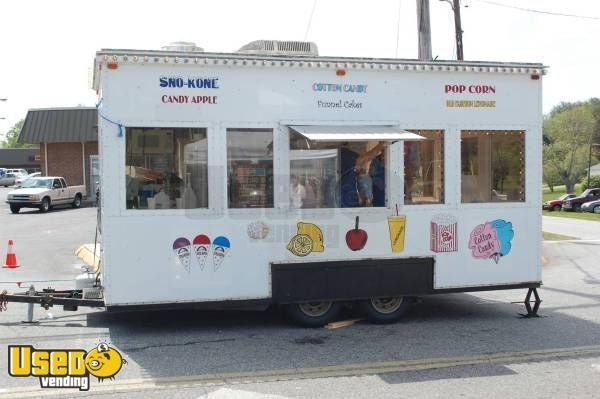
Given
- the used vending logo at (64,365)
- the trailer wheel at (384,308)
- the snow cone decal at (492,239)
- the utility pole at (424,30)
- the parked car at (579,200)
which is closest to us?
the used vending logo at (64,365)

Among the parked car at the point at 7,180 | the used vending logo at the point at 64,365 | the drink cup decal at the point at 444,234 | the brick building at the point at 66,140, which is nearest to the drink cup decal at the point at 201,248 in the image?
the used vending logo at the point at 64,365

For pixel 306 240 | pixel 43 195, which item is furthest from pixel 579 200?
pixel 306 240

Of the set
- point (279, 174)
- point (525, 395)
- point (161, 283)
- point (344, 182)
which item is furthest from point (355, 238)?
point (525, 395)

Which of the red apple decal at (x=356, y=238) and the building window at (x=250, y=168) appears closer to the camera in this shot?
the building window at (x=250, y=168)

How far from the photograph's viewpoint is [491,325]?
8094mm

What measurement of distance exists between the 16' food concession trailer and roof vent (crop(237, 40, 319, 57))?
2 centimetres

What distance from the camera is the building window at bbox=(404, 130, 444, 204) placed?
8031mm

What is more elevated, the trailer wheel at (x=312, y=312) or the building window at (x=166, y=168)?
the building window at (x=166, y=168)

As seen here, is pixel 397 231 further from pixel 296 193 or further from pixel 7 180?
pixel 7 180

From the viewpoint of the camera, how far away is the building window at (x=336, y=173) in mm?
7676

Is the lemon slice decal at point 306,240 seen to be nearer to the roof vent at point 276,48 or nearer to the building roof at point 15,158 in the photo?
the roof vent at point 276,48

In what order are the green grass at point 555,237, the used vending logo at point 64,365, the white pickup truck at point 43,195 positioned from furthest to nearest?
the white pickup truck at point 43,195
the green grass at point 555,237
the used vending logo at point 64,365

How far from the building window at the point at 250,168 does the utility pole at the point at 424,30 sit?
7.37 meters

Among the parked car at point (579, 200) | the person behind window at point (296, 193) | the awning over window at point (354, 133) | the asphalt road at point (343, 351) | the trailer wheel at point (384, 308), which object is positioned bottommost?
the asphalt road at point (343, 351)
